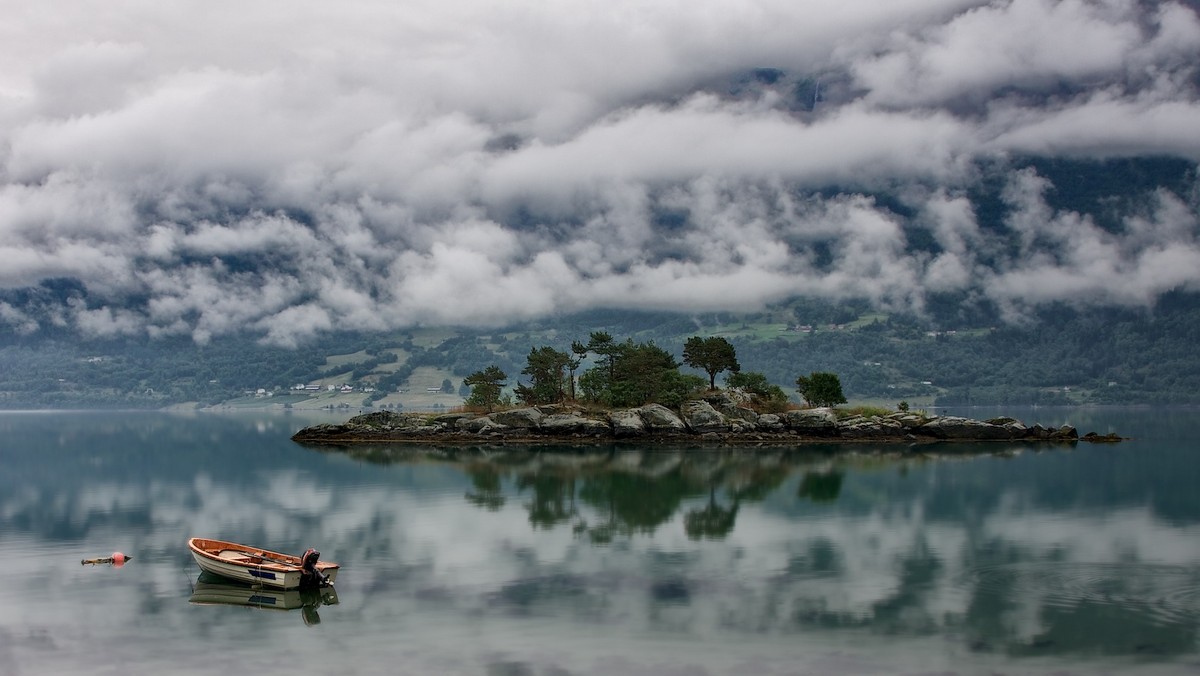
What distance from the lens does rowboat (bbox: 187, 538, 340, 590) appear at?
4022 cm

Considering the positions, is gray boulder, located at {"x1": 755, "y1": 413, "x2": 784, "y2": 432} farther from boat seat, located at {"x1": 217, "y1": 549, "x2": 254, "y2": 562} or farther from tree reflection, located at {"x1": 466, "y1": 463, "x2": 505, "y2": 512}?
boat seat, located at {"x1": 217, "y1": 549, "x2": 254, "y2": 562}

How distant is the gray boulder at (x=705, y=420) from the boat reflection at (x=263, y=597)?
3710 inches

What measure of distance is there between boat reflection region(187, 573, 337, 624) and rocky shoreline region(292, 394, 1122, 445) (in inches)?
3604

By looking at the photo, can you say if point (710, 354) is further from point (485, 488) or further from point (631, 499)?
point (631, 499)

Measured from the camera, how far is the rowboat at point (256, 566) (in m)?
40.2

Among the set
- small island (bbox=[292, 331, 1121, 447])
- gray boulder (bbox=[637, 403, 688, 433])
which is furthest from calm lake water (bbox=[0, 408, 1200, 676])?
small island (bbox=[292, 331, 1121, 447])

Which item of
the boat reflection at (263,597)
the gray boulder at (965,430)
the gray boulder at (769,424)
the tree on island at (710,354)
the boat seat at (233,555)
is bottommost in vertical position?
the gray boulder at (965,430)

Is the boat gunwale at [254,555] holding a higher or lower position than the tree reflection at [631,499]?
higher

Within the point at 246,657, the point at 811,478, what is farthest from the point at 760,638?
the point at 811,478

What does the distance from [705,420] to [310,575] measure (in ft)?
313

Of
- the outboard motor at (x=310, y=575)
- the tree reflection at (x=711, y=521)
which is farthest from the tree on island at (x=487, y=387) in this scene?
the outboard motor at (x=310, y=575)

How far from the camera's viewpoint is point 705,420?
132 m

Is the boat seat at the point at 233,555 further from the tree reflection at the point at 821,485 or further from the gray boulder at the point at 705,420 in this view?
the gray boulder at the point at 705,420

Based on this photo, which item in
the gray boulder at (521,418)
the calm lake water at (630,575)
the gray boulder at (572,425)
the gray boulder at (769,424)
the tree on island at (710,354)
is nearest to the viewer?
the calm lake water at (630,575)
